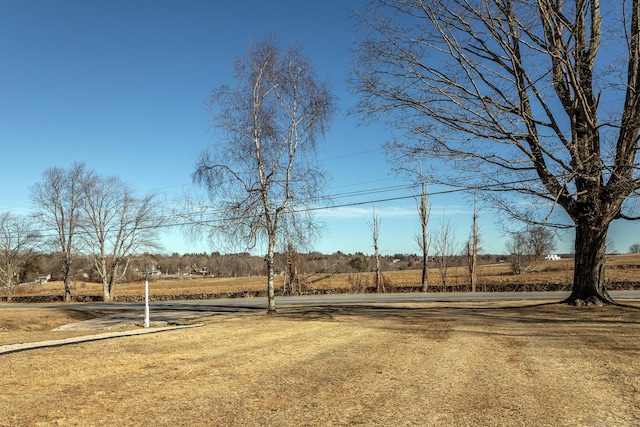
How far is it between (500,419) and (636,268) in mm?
50232

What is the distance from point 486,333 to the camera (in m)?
10.0

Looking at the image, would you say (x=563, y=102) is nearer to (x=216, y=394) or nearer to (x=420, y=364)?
(x=420, y=364)

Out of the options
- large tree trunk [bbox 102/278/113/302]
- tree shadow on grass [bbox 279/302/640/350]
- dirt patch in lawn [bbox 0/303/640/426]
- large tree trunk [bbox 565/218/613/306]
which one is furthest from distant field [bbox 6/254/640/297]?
dirt patch in lawn [bbox 0/303/640/426]

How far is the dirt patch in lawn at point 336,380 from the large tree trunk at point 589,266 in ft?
13.0

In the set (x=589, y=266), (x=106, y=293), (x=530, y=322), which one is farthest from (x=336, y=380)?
(x=106, y=293)

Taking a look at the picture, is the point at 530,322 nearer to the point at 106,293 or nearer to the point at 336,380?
the point at 336,380

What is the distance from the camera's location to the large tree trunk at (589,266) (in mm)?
13866

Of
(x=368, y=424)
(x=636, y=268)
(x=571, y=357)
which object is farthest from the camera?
(x=636, y=268)

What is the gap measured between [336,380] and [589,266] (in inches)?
434

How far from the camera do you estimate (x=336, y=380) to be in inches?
233

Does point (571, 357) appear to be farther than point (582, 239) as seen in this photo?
No

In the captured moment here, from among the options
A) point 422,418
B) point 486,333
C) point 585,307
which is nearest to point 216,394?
point 422,418

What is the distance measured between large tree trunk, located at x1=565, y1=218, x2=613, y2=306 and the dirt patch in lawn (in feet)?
13.0

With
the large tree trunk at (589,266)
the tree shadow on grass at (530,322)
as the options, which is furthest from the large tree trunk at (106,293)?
the large tree trunk at (589,266)
